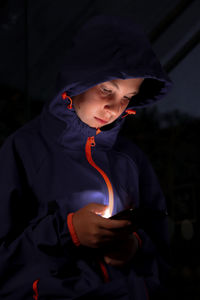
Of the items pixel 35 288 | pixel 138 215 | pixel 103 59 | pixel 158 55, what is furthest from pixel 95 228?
pixel 158 55

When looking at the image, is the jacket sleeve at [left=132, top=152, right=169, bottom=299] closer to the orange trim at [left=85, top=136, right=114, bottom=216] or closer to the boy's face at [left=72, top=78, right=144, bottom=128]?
the orange trim at [left=85, top=136, right=114, bottom=216]

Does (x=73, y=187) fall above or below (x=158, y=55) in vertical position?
below

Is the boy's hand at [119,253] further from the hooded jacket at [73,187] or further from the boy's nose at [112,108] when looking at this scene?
the boy's nose at [112,108]

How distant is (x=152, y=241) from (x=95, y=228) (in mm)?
344

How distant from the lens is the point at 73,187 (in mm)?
878

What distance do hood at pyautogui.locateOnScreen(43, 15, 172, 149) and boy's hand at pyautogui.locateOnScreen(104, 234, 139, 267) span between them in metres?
0.41

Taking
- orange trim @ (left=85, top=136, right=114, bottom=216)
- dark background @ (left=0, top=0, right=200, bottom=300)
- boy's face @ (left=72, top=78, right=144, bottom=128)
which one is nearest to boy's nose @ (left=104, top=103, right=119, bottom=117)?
boy's face @ (left=72, top=78, right=144, bottom=128)

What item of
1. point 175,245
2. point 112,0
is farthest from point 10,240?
point 175,245

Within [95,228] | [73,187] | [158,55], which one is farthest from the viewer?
[158,55]

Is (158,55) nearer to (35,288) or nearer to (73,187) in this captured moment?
(73,187)

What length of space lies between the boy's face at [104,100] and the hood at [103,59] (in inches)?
1.3

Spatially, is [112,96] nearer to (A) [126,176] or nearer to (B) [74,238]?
(A) [126,176]

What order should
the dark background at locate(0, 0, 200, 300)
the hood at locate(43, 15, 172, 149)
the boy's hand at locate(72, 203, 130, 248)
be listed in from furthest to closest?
the dark background at locate(0, 0, 200, 300) < the hood at locate(43, 15, 172, 149) < the boy's hand at locate(72, 203, 130, 248)

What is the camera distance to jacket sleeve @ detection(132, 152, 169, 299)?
3.00 ft
